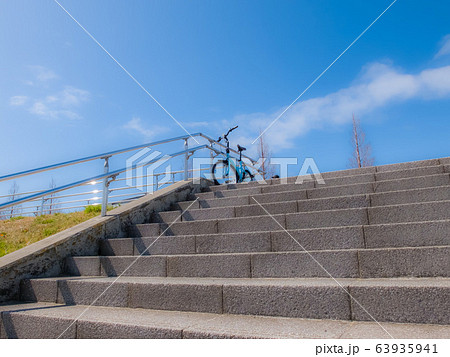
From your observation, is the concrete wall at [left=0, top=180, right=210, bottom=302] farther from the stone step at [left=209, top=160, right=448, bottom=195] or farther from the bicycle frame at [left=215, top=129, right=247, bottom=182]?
the bicycle frame at [left=215, top=129, right=247, bottom=182]

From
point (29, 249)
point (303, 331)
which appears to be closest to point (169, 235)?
point (29, 249)

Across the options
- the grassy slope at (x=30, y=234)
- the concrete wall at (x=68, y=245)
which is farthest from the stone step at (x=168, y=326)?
the grassy slope at (x=30, y=234)

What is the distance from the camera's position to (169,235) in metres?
4.25

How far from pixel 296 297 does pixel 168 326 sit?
0.93 m

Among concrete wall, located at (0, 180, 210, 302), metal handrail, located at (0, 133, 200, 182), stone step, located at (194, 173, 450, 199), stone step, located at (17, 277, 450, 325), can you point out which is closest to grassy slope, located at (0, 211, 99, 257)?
concrete wall, located at (0, 180, 210, 302)

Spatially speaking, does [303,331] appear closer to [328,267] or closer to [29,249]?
[328,267]

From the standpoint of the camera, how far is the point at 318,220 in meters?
3.66

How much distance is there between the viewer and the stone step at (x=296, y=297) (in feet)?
6.65

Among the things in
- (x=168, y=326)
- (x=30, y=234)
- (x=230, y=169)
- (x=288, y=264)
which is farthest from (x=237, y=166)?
(x=168, y=326)

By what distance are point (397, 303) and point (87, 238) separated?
11.9 ft

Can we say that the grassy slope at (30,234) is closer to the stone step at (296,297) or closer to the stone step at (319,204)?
the stone step at (319,204)

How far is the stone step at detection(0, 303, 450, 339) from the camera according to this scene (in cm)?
190

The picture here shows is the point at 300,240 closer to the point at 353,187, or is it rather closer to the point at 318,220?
the point at 318,220
